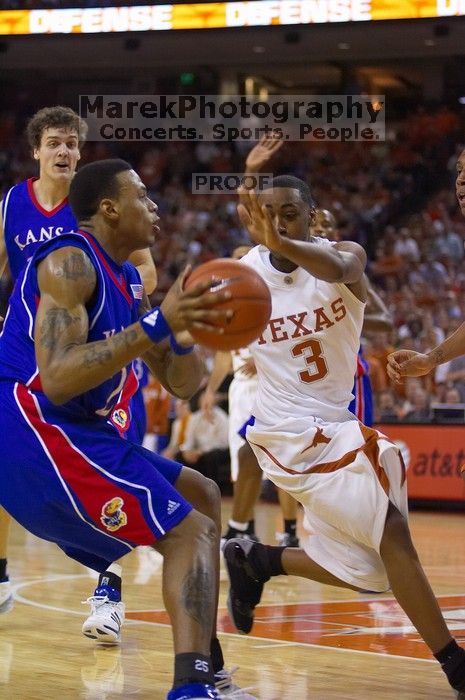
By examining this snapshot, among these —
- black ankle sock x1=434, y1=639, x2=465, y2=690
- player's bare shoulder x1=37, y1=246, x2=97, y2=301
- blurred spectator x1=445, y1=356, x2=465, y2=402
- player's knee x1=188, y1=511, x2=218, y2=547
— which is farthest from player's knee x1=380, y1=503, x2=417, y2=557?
blurred spectator x1=445, y1=356, x2=465, y2=402

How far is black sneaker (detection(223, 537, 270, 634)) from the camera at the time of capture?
4.98 metres

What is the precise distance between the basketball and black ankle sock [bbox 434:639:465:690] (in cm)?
143

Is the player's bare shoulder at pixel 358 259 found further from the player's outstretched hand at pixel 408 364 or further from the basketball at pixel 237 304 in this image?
the basketball at pixel 237 304

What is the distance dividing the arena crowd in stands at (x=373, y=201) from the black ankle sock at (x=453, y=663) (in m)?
10.3

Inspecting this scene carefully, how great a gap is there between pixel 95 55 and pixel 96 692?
537 inches

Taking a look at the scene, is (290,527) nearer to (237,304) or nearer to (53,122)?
(53,122)

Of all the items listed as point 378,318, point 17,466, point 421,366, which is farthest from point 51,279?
point 378,318

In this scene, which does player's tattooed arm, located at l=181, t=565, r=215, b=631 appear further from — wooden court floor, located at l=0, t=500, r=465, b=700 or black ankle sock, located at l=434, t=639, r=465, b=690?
black ankle sock, located at l=434, t=639, r=465, b=690

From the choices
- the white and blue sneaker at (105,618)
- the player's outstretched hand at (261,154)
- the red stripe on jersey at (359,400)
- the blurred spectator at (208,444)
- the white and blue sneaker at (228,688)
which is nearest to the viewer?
the white and blue sneaker at (228,688)

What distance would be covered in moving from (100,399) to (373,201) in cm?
1564

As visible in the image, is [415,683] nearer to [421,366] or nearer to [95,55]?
[421,366]

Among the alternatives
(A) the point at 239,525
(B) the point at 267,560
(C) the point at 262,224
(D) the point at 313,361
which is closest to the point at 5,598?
(B) the point at 267,560

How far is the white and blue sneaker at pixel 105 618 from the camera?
5.03 meters

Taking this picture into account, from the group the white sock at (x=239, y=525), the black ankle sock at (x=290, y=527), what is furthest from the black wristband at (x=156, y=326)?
the black ankle sock at (x=290, y=527)
